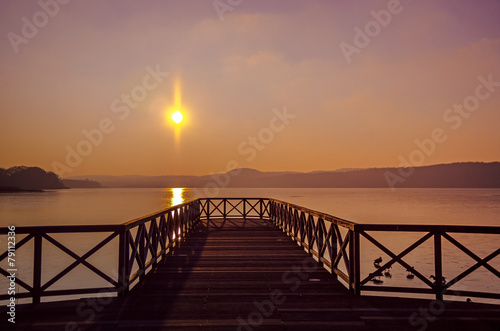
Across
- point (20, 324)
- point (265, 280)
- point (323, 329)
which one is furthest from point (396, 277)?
point (20, 324)

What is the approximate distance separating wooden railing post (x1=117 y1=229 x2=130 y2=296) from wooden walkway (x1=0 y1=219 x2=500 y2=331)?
17 centimetres

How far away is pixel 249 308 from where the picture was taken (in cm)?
521

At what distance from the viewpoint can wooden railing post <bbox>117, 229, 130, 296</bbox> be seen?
577 centimetres

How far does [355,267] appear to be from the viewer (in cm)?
588

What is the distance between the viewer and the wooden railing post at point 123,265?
5.77m

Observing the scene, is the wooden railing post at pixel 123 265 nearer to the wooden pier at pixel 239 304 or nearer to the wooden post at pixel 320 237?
the wooden pier at pixel 239 304

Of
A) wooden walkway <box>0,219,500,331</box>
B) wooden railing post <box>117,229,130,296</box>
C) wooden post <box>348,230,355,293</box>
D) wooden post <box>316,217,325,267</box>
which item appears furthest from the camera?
wooden post <box>316,217,325,267</box>

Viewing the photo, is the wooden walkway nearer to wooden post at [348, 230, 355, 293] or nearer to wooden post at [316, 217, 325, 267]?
wooden post at [348, 230, 355, 293]

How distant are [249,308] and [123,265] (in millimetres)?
2184

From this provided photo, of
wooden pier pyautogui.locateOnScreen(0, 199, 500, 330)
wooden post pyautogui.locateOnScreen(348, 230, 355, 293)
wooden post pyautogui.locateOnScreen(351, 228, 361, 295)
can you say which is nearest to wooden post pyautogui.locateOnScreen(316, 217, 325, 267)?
wooden pier pyautogui.locateOnScreen(0, 199, 500, 330)

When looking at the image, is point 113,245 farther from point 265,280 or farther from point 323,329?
point 323,329

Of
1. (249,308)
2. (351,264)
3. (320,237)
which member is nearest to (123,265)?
(249,308)

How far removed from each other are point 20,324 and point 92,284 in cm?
1529

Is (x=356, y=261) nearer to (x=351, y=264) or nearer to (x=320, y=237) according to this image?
(x=351, y=264)
